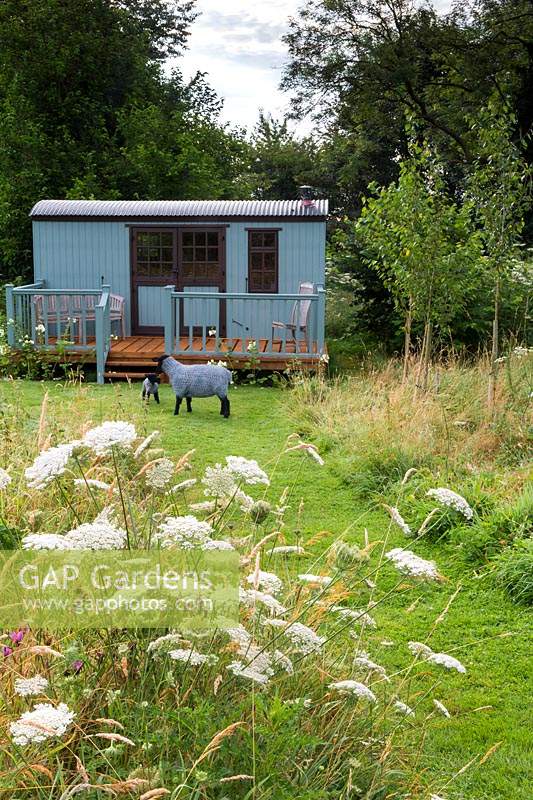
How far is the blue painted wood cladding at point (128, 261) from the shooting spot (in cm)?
1306

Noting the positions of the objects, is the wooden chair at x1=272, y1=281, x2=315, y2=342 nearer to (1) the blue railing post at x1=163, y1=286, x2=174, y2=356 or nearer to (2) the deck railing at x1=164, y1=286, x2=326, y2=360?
(2) the deck railing at x1=164, y1=286, x2=326, y2=360

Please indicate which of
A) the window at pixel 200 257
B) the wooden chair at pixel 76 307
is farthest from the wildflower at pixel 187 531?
the window at pixel 200 257

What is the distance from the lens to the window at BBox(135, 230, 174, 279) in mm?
13516

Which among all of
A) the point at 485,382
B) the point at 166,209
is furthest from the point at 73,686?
the point at 166,209

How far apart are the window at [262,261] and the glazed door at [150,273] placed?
49.1 inches

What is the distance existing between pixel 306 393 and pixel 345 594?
279 inches

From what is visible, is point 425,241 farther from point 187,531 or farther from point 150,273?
point 187,531

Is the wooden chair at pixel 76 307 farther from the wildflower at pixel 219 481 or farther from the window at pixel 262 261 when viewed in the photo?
the wildflower at pixel 219 481

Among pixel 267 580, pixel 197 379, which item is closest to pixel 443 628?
pixel 267 580

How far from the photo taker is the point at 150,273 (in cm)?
1365

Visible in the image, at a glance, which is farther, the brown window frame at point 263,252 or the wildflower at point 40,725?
the brown window frame at point 263,252

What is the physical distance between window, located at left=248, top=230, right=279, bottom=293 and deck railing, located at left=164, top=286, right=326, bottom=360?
14.2 inches

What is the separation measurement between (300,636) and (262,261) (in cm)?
1146

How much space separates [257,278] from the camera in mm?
13414
